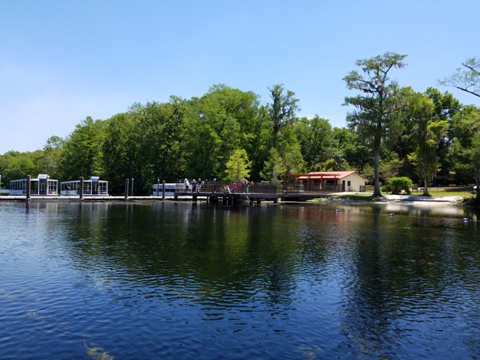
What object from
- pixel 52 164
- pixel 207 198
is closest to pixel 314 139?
pixel 207 198

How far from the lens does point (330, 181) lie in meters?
82.8

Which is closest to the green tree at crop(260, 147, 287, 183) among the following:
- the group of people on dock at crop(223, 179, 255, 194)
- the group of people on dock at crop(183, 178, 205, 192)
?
the group of people on dock at crop(223, 179, 255, 194)

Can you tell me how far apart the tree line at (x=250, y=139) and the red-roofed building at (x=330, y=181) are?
A: 8.16ft

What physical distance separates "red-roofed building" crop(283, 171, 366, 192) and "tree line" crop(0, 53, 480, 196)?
2.49 metres

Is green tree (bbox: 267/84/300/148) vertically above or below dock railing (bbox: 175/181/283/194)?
above

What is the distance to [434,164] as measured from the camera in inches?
2781

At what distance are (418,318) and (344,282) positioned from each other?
393cm

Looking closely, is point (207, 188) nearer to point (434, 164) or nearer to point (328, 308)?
point (434, 164)

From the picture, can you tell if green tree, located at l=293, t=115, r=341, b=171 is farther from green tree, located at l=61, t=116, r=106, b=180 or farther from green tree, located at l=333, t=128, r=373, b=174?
green tree, located at l=61, t=116, r=106, b=180

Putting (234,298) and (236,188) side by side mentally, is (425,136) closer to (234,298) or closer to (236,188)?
(236,188)

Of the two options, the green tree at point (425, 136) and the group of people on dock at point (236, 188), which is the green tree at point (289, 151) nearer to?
the group of people on dock at point (236, 188)

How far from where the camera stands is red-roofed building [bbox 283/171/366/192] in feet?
259

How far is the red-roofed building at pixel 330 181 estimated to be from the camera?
259 feet

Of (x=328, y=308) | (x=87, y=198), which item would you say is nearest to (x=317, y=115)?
(x=87, y=198)
